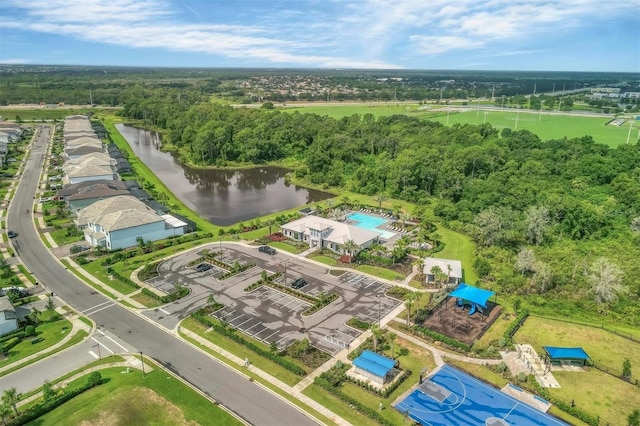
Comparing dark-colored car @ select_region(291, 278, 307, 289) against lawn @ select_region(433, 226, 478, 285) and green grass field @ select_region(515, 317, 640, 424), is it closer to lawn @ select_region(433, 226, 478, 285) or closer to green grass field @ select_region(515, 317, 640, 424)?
lawn @ select_region(433, 226, 478, 285)

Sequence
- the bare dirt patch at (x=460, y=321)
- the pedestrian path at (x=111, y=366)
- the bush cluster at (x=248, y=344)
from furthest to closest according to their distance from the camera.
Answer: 1. the bare dirt patch at (x=460, y=321)
2. the bush cluster at (x=248, y=344)
3. the pedestrian path at (x=111, y=366)

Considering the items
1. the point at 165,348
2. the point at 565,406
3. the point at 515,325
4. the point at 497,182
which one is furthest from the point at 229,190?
the point at 565,406

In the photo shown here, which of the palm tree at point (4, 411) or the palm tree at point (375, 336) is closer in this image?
the palm tree at point (4, 411)

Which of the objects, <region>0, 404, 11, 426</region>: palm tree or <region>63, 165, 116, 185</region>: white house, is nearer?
<region>0, 404, 11, 426</region>: palm tree

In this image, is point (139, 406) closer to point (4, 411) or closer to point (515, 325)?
point (4, 411)

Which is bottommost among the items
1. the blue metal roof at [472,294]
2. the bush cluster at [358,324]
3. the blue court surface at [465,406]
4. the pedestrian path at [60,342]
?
the blue court surface at [465,406]

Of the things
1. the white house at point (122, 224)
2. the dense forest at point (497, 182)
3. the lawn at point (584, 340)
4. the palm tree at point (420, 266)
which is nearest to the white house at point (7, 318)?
the white house at point (122, 224)

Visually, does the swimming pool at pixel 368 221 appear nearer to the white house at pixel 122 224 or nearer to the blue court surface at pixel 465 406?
the white house at pixel 122 224

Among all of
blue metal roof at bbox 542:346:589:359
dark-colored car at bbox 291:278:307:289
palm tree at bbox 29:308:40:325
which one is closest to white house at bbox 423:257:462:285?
blue metal roof at bbox 542:346:589:359
